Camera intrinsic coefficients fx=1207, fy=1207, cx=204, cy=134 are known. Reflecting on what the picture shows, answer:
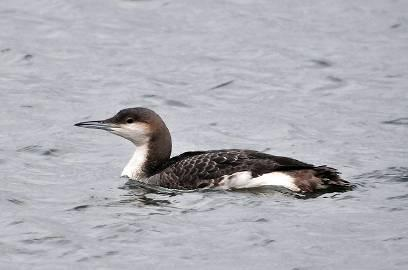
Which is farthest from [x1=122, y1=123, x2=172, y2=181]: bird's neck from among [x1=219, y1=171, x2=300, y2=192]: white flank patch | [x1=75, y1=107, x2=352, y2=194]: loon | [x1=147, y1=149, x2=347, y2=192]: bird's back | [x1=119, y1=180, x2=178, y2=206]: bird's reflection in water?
[x1=219, y1=171, x2=300, y2=192]: white flank patch

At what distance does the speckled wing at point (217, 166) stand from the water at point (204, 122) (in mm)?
168

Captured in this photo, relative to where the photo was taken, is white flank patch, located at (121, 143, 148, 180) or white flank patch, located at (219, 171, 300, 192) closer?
white flank patch, located at (219, 171, 300, 192)

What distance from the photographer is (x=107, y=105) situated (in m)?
15.1

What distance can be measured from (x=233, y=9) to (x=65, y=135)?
5.84 m

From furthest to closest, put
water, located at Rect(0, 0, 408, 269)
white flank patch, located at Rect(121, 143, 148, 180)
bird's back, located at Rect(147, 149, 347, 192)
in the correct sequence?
white flank patch, located at Rect(121, 143, 148, 180), bird's back, located at Rect(147, 149, 347, 192), water, located at Rect(0, 0, 408, 269)

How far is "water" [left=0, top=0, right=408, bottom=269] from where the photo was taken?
32.2ft

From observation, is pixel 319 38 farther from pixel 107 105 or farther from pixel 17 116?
pixel 17 116

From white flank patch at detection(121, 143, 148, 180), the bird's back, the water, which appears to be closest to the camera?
the water

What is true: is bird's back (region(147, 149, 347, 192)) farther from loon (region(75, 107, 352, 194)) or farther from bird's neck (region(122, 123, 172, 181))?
bird's neck (region(122, 123, 172, 181))

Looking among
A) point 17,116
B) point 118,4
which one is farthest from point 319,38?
point 17,116

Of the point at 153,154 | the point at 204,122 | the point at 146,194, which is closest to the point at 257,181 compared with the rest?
the point at 146,194

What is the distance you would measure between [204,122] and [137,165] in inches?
96.8

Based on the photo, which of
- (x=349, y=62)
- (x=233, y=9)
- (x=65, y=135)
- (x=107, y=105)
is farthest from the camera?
(x=233, y=9)

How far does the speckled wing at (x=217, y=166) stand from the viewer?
36.9 ft
